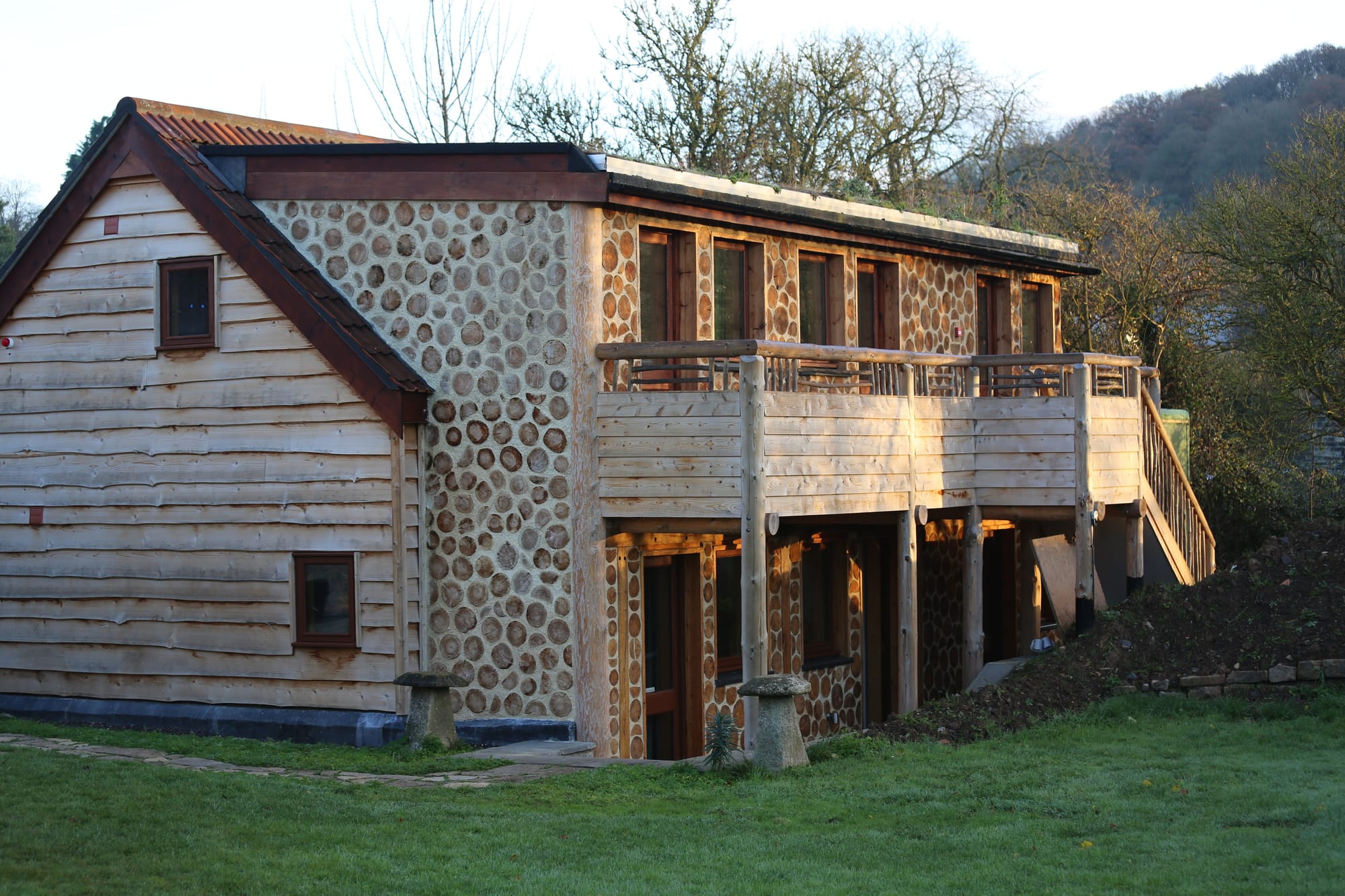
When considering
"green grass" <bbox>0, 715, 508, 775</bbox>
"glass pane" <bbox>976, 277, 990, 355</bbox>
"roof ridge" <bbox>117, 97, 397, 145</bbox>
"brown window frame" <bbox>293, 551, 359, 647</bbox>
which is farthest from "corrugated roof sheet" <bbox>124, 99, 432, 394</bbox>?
"glass pane" <bbox>976, 277, 990, 355</bbox>

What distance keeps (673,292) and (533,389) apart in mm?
2226

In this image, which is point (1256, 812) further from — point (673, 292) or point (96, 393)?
point (96, 393)

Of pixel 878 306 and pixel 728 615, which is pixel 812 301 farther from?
pixel 728 615

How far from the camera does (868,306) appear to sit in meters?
18.6

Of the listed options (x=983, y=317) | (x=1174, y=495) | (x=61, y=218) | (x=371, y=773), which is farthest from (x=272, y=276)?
(x=1174, y=495)

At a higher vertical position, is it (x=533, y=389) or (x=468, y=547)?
(x=533, y=389)

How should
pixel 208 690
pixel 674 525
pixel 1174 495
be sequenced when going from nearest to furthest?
pixel 674 525, pixel 208 690, pixel 1174 495

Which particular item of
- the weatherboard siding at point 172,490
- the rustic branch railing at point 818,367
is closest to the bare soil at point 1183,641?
the rustic branch railing at point 818,367

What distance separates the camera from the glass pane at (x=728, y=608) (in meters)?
16.6

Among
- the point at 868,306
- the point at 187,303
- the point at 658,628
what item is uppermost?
the point at 868,306

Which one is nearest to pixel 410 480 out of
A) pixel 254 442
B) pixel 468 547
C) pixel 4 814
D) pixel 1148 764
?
pixel 468 547

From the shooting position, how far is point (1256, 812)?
971 cm

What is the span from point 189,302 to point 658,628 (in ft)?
19.4

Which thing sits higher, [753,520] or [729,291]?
[729,291]
